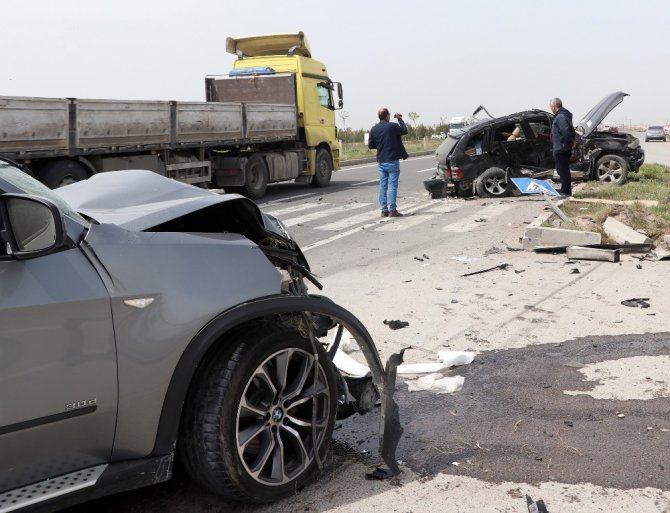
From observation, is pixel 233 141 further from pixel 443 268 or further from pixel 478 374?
pixel 478 374

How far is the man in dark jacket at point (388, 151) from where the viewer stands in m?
13.5

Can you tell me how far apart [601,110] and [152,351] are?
49.0 feet

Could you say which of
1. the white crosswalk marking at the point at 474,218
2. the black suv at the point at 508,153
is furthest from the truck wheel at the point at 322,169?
the white crosswalk marking at the point at 474,218

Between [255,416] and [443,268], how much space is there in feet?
19.4

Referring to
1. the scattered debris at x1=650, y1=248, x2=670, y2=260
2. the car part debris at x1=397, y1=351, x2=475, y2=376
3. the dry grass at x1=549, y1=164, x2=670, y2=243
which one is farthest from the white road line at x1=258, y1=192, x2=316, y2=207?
the car part debris at x1=397, y1=351, x2=475, y2=376

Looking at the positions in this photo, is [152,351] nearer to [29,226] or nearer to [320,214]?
[29,226]

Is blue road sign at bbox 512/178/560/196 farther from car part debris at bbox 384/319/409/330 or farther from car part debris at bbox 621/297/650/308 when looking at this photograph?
car part debris at bbox 384/319/409/330

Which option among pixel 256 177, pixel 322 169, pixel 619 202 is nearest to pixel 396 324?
pixel 619 202

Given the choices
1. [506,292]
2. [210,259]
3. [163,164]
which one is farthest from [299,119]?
[210,259]

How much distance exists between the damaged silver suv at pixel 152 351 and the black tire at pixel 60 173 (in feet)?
34.2

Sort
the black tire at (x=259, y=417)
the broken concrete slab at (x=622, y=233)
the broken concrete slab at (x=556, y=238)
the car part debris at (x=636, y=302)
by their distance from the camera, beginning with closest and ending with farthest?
the black tire at (x=259, y=417), the car part debris at (x=636, y=302), the broken concrete slab at (x=622, y=233), the broken concrete slab at (x=556, y=238)

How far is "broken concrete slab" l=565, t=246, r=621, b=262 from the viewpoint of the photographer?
338 inches

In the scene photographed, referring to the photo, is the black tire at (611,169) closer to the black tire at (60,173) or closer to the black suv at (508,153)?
the black suv at (508,153)

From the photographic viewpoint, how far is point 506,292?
7.44 metres
